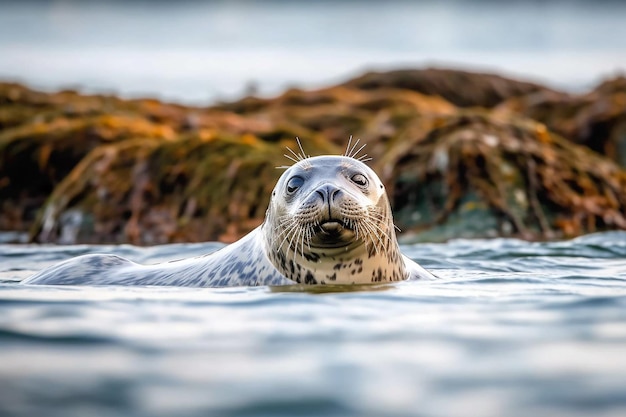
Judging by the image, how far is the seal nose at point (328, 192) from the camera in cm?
599

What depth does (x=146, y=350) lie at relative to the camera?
4.00m

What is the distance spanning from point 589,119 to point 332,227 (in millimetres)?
14404

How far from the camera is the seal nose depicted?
5992 mm

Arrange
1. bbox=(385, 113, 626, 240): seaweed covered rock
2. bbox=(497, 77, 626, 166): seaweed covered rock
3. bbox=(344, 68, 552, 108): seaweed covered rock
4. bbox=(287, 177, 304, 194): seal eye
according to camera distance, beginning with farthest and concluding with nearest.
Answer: bbox=(344, 68, 552, 108): seaweed covered rock < bbox=(497, 77, 626, 166): seaweed covered rock < bbox=(385, 113, 626, 240): seaweed covered rock < bbox=(287, 177, 304, 194): seal eye

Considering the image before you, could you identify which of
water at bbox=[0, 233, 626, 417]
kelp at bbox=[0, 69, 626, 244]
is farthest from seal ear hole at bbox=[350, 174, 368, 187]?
kelp at bbox=[0, 69, 626, 244]

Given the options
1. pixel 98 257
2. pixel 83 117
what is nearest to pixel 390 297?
pixel 98 257

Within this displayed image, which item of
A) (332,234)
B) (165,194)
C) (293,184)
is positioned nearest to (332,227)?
(332,234)

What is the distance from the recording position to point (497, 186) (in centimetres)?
1166

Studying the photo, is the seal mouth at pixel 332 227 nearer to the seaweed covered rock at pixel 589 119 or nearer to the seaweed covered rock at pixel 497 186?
the seaweed covered rock at pixel 497 186

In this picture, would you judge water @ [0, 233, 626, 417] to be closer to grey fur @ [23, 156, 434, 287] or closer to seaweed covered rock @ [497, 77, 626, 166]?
grey fur @ [23, 156, 434, 287]

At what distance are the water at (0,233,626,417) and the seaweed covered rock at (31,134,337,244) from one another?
5.93 metres

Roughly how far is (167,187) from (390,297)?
25.8 ft

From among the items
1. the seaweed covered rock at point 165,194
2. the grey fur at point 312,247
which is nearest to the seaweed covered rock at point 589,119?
the seaweed covered rock at point 165,194

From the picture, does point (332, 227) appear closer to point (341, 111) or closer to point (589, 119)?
point (589, 119)
